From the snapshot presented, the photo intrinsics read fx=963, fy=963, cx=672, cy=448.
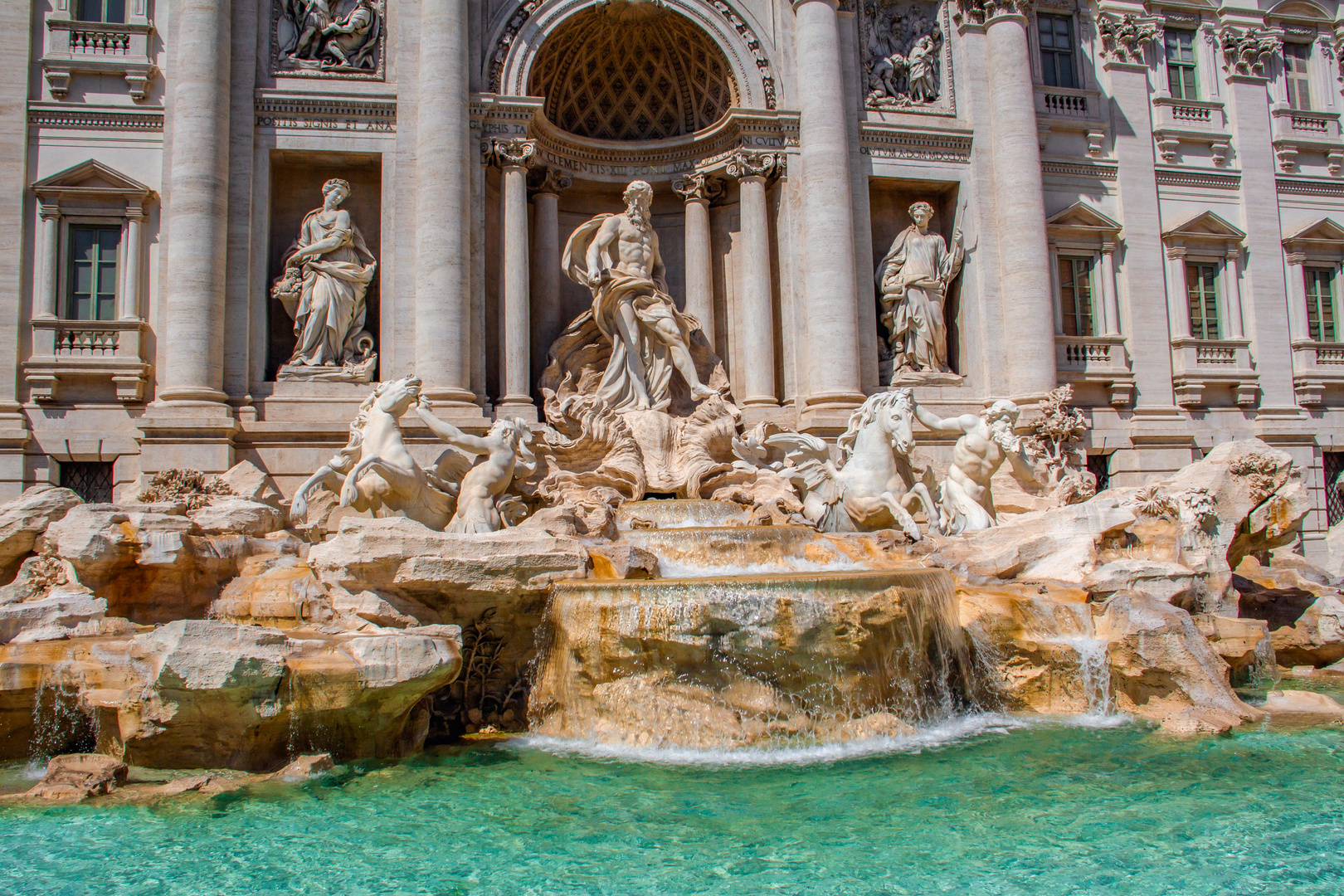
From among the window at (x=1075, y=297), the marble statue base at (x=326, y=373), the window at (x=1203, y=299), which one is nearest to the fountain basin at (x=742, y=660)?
the marble statue base at (x=326, y=373)

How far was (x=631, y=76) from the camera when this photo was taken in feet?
58.9

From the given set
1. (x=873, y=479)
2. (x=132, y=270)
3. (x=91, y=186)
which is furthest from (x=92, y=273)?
(x=873, y=479)

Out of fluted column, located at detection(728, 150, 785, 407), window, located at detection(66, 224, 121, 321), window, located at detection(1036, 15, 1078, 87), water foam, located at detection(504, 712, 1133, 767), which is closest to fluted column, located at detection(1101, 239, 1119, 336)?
window, located at detection(1036, 15, 1078, 87)

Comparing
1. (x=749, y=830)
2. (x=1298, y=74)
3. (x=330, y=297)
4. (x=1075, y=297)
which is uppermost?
(x=1298, y=74)

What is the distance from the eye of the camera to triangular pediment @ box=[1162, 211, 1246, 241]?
18.5 metres

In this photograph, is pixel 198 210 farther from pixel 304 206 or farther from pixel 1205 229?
pixel 1205 229

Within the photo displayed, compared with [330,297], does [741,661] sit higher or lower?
lower

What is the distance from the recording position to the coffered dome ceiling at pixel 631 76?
55.5ft

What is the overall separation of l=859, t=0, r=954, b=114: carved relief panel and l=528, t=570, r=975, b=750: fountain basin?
11818 mm

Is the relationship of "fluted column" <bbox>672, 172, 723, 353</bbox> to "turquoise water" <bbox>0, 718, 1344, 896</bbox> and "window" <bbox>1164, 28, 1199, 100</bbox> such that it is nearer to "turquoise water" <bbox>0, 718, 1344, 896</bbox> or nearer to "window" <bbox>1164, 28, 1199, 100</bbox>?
"window" <bbox>1164, 28, 1199, 100</bbox>

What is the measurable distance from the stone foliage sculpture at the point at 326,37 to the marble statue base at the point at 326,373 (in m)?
4.88

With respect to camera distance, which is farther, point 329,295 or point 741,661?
point 329,295

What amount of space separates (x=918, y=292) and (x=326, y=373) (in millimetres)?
10085

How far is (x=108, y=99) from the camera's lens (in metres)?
15.2
